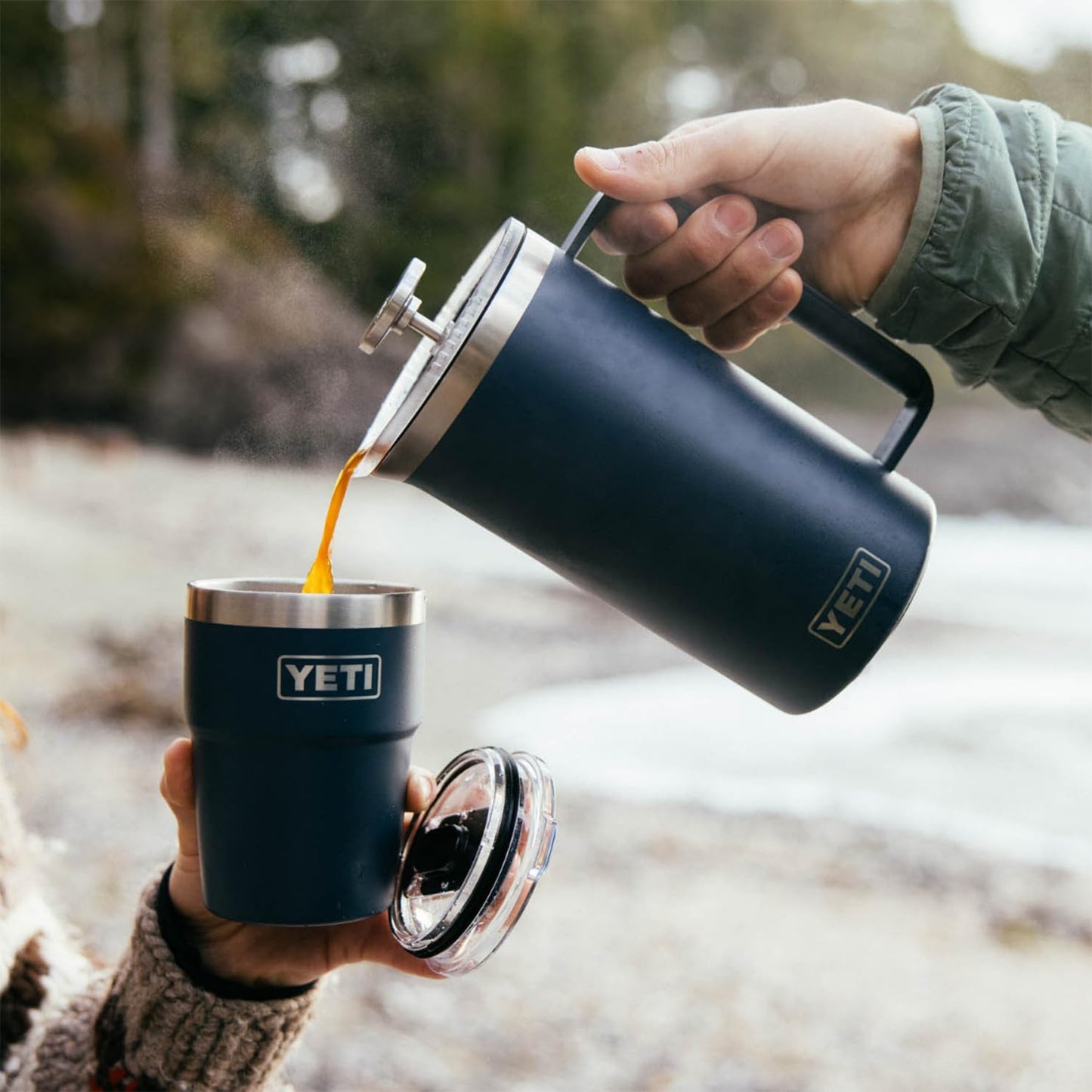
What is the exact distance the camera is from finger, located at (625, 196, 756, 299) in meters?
0.81

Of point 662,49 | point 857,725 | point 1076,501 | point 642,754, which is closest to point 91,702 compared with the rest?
point 642,754

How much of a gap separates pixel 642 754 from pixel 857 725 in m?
1.22

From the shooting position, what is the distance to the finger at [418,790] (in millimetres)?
781

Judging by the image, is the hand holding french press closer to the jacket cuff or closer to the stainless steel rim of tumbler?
the stainless steel rim of tumbler

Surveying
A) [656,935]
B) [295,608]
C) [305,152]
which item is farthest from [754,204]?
[305,152]

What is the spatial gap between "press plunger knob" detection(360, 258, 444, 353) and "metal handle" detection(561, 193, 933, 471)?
0.49ft

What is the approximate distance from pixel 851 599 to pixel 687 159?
1.04 feet

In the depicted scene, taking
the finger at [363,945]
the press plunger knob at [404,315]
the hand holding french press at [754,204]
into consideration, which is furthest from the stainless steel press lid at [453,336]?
the finger at [363,945]

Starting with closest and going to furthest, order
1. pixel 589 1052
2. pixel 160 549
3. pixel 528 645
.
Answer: pixel 589 1052 → pixel 528 645 → pixel 160 549

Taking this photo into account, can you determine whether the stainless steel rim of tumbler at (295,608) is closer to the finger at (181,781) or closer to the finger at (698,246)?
the finger at (181,781)

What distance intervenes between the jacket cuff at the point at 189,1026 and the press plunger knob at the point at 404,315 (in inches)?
16.9

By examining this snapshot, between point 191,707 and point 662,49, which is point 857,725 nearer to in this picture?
point 191,707

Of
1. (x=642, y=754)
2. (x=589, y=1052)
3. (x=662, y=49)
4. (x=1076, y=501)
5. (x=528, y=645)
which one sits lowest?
(x=1076, y=501)

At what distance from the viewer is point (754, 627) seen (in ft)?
2.50
